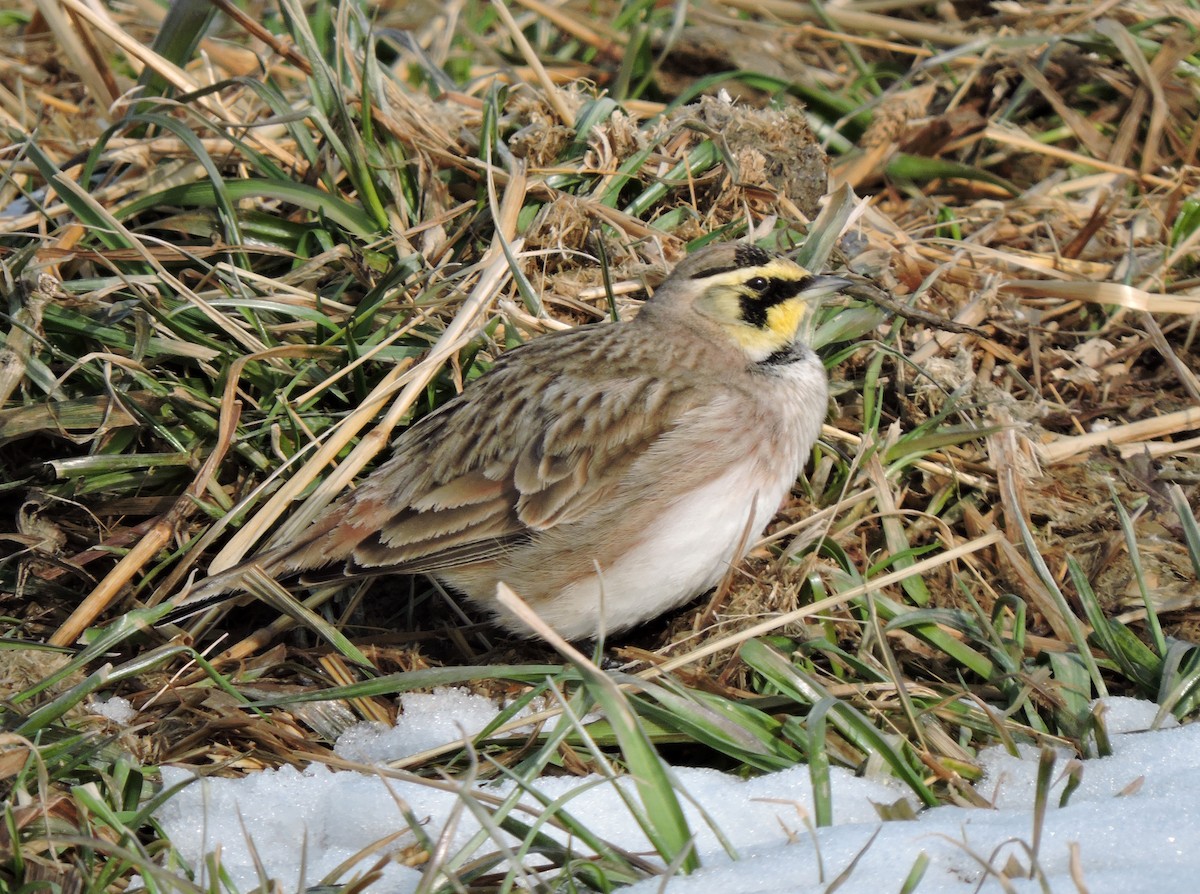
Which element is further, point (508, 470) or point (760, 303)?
point (760, 303)

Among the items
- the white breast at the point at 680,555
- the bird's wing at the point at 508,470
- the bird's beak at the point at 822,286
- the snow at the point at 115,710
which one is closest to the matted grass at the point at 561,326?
the snow at the point at 115,710

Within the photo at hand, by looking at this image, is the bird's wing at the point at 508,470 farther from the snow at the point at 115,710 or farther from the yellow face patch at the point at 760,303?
the snow at the point at 115,710

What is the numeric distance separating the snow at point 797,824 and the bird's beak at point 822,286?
165 cm

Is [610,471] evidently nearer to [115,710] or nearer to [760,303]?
[760,303]

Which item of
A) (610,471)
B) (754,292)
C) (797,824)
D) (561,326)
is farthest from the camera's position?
(561,326)

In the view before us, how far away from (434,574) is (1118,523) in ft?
8.01

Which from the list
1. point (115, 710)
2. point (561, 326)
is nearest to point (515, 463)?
point (561, 326)

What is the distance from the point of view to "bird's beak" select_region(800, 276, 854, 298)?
4.56m

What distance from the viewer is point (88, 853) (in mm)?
3309

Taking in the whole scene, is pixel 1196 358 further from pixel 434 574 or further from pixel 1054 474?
pixel 434 574

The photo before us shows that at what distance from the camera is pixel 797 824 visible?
136 inches

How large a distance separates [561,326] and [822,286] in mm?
1087

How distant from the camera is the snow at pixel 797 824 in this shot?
311cm

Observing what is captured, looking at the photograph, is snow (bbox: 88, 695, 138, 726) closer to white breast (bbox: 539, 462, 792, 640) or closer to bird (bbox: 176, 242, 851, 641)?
bird (bbox: 176, 242, 851, 641)
